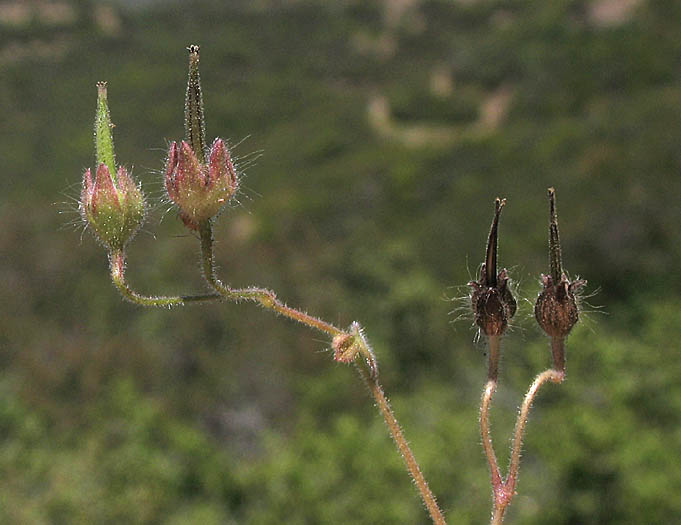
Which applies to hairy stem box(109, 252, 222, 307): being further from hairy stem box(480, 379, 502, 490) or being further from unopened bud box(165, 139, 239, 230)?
hairy stem box(480, 379, 502, 490)

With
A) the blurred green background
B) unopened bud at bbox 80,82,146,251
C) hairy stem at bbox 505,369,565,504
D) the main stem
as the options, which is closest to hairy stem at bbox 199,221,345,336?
the main stem

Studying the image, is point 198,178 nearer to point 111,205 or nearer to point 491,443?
point 111,205

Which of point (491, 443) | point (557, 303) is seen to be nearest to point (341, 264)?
point (557, 303)

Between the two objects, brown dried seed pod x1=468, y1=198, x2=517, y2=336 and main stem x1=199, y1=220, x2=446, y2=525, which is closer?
main stem x1=199, y1=220, x2=446, y2=525

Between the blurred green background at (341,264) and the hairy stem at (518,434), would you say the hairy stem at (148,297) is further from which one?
the hairy stem at (518,434)

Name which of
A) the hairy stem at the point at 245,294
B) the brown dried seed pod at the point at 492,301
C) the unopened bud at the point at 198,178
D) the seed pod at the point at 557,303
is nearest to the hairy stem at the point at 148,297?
the hairy stem at the point at 245,294
